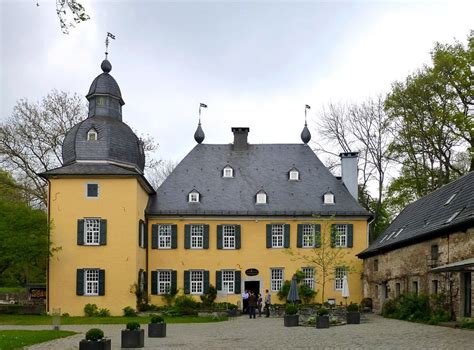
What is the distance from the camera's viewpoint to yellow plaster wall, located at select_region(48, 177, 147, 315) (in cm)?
2875

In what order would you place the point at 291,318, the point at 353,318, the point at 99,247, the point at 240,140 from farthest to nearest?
1. the point at 240,140
2. the point at 99,247
3. the point at 353,318
4. the point at 291,318

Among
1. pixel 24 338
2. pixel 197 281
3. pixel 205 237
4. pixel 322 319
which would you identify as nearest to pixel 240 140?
pixel 205 237

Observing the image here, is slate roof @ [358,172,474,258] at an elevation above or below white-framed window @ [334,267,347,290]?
above

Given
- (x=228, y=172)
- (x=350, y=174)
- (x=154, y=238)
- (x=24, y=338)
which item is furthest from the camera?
(x=350, y=174)

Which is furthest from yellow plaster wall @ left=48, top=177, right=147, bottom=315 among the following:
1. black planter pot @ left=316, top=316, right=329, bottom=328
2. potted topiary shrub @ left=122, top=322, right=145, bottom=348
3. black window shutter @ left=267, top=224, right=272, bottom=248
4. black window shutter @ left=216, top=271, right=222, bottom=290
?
potted topiary shrub @ left=122, top=322, right=145, bottom=348

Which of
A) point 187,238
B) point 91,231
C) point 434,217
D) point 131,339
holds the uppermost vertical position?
point 434,217

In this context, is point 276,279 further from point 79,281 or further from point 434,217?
point 434,217

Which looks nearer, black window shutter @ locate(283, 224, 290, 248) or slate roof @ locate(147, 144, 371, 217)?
black window shutter @ locate(283, 224, 290, 248)

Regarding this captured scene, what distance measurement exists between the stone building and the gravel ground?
1640 millimetres

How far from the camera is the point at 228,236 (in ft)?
108

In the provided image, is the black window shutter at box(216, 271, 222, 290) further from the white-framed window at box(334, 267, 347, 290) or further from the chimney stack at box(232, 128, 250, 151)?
the chimney stack at box(232, 128, 250, 151)

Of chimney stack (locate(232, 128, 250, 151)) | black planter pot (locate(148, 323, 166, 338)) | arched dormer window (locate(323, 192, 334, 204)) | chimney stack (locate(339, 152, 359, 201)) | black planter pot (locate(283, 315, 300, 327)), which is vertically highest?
chimney stack (locate(232, 128, 250, 151))

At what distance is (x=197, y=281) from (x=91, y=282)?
5.54 meters

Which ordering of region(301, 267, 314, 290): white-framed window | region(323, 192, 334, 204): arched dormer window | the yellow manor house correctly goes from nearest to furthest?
the yellow manor house < region(301, 267, 314, 290): white-framed window < region(323, 192, 334, 204): arched dormer window
